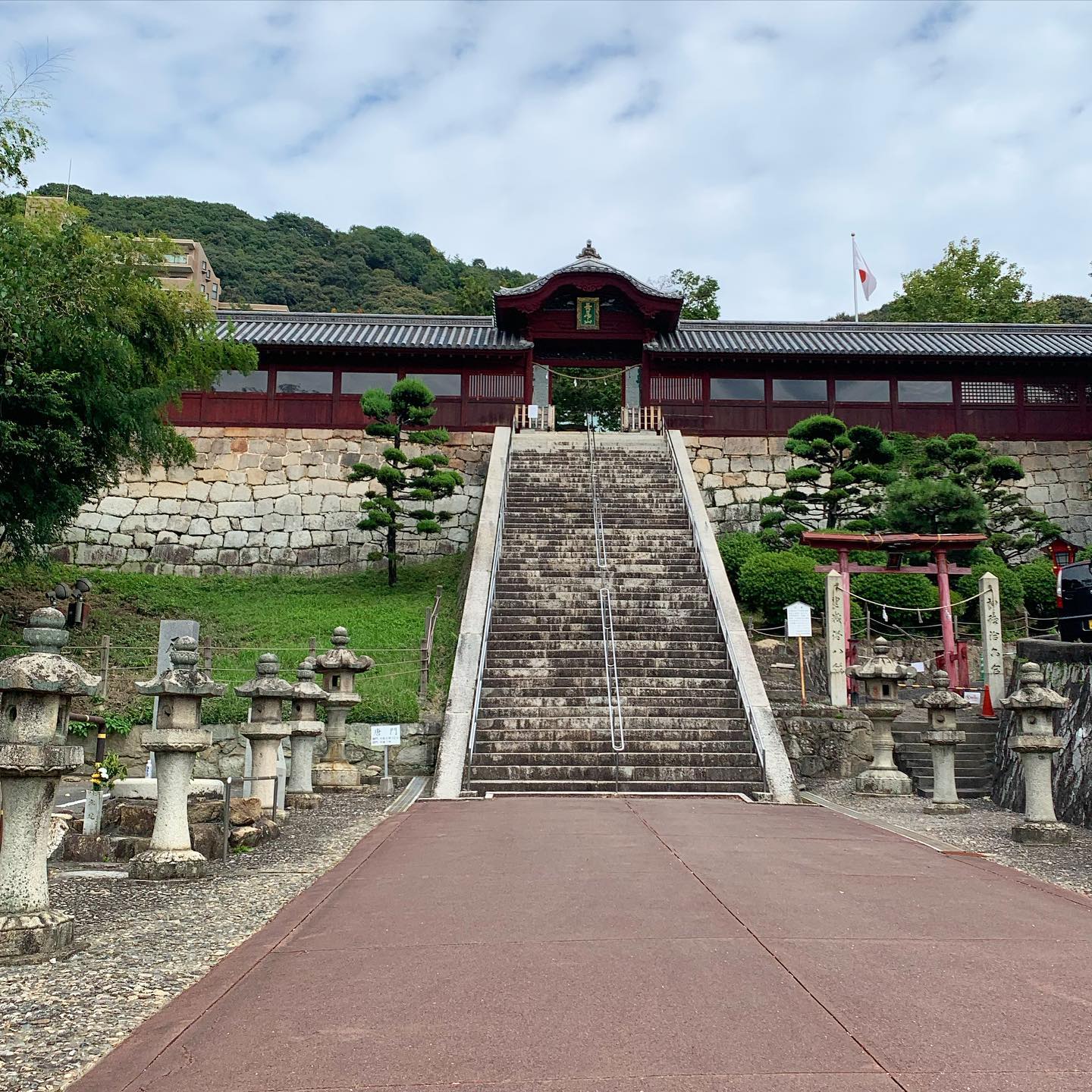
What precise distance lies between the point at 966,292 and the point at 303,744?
33.2m

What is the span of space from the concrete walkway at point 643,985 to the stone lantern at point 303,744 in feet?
12.7

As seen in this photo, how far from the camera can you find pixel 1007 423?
24625 mm

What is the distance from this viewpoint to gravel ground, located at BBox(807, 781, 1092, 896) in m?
7.42

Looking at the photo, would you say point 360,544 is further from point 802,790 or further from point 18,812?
point 18,812

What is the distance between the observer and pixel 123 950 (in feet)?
16.1

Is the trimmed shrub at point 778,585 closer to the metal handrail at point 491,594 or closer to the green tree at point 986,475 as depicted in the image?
the green tree at point 986,475

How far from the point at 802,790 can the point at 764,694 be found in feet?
4.46

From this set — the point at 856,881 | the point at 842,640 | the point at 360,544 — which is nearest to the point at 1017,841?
the point at 856,881

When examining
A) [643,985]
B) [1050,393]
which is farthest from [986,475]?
[643,985]

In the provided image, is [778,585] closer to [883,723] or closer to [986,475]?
[883,723]

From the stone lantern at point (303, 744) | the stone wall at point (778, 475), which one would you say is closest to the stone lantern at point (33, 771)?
the stone lantern at point (303, 744)

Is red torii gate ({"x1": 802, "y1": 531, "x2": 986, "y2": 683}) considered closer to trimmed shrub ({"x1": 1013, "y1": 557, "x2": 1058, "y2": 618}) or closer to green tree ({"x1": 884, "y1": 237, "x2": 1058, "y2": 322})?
trimmed shrub ({"x1": 1013, "y1": 557, "x2": 1058, "y2": 618})

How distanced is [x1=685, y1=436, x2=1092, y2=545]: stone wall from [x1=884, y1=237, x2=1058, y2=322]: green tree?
12.5 m

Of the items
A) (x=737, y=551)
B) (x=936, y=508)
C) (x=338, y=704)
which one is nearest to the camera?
(x=338, y=704)
